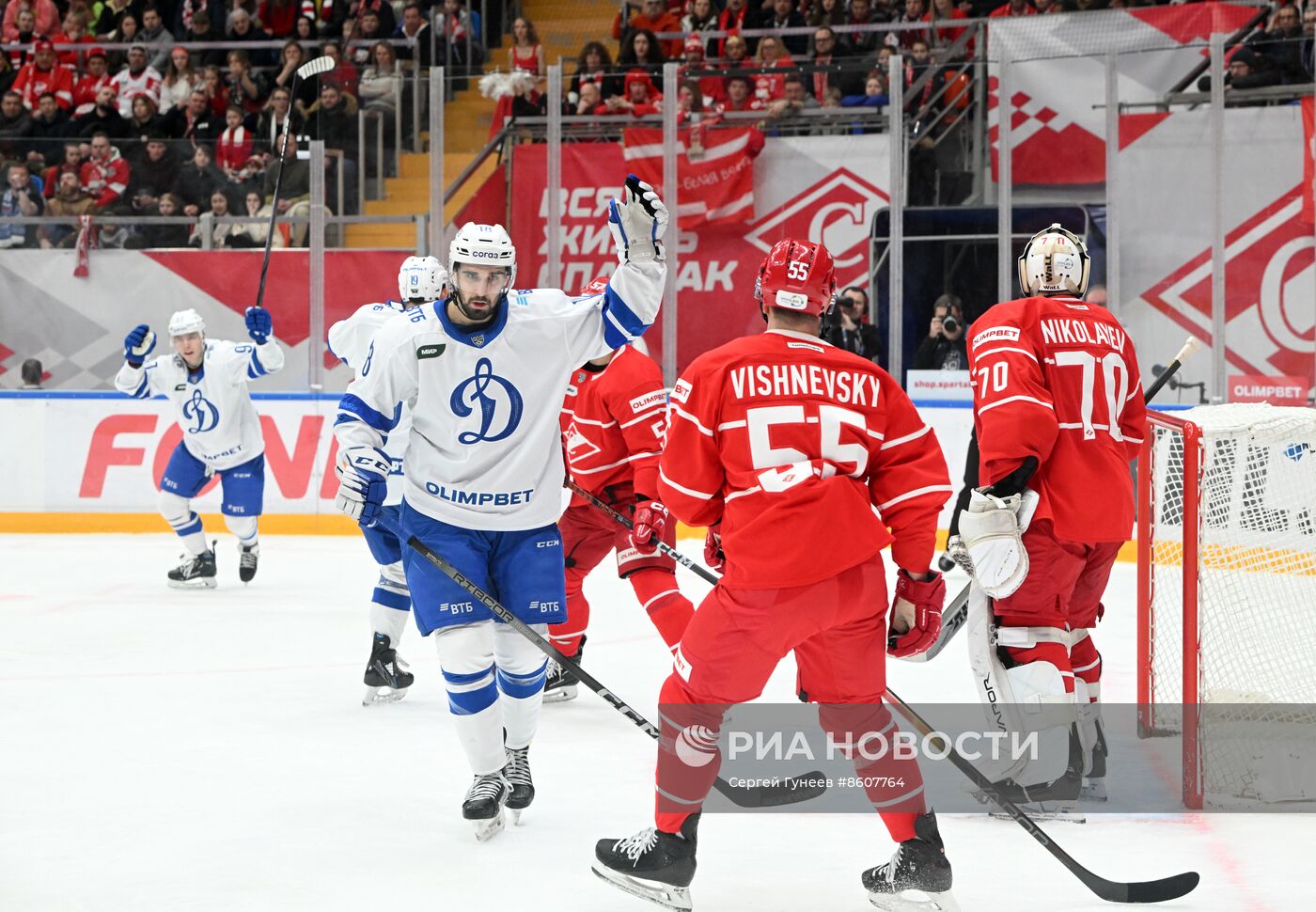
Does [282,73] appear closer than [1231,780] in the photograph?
No

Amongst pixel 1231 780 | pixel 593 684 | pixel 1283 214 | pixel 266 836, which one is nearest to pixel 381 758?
pixel 266 836

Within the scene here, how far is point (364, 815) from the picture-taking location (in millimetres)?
3443

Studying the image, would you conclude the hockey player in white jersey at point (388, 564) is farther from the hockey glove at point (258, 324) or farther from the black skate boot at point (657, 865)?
the hockey glove at point (258, 324)

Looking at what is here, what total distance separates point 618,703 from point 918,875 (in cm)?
81

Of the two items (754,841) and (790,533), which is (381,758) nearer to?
(754,841)

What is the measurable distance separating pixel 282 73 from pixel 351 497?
8.11 m

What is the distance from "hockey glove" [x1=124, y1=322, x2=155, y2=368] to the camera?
23.4 ft

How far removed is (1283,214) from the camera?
25.4 ft

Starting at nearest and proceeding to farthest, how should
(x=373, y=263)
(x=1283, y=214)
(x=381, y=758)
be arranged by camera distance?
(x=381, y=758) < (x=1283, y=214) < (x=373, y=263)

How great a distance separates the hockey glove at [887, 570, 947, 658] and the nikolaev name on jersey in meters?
0.91

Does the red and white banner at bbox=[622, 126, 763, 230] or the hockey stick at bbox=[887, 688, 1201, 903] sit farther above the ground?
the red and white banner at bbox=[622, 126, 763, 230]

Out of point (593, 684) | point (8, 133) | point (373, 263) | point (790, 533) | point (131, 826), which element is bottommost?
point (131, 826)

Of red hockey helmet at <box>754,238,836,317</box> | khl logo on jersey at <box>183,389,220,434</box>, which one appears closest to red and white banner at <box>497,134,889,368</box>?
khl logo on jersey at <box>183,389,220,434</box>

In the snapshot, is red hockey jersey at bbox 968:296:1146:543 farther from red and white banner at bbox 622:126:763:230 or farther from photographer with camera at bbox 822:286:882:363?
red and white banner at bbox 622:126:763:230
